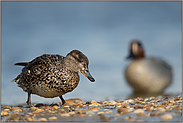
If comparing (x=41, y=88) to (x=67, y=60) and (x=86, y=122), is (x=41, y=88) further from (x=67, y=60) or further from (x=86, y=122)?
(x=86, y=122)

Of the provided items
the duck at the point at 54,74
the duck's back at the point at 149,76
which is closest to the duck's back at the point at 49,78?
the duck at the point at 54,74

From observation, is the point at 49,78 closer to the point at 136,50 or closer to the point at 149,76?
the point at 149,76

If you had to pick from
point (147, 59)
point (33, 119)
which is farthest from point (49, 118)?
point (147, 59)

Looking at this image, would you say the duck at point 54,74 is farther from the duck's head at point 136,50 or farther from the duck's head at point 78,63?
the duck's head at point 136,50

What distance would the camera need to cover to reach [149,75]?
6176mm

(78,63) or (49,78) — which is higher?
(78,63)

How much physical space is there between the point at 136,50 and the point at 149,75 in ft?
3.97

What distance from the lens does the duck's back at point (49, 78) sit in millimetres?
3367

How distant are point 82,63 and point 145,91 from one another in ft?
10.2

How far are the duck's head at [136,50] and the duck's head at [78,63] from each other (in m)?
3.75

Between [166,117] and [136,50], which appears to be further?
[136,50]

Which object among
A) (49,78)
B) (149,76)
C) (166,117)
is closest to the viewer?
(166,117)

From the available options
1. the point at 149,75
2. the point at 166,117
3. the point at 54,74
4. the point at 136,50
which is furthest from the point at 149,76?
the point at 166,117

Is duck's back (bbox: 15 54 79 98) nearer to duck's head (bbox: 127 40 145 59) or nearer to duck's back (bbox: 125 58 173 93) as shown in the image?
duck's back (bbox: 125 58 173 93)
